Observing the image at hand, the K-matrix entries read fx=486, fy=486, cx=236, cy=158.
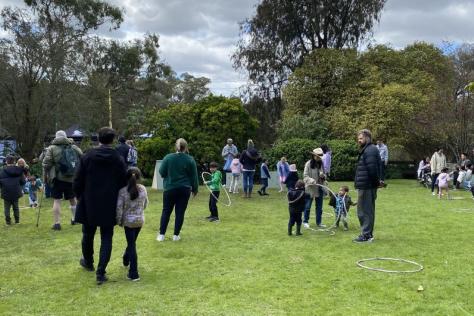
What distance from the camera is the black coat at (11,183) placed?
34.5 feet

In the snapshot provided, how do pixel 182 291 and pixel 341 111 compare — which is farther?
pixel 341 111

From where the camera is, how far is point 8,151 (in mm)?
20828

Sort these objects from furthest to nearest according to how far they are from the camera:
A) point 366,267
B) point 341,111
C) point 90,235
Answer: point 341,111 < point 366,267 < point 90,235

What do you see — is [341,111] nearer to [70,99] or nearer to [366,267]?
[70,99]

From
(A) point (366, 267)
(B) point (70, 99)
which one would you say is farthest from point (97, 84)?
(A) point (366, 267)

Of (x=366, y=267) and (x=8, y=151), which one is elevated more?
(x=8, y=151)

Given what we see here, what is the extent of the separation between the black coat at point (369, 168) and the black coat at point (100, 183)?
4.52 meters

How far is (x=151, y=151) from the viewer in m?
19.5

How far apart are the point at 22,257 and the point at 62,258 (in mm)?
670

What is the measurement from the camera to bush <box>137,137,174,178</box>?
63.3ft

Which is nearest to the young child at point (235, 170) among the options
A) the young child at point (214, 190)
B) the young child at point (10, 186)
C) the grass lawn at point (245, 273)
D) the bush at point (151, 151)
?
the bush at point (151, 151)

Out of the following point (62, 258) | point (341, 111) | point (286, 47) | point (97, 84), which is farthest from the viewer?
point (97, 84)

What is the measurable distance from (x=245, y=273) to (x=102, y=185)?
2255 millimetres

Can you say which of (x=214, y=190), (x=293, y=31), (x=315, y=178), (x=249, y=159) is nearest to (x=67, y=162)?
(x=214, y=190)
